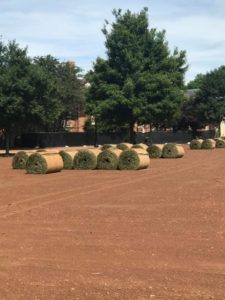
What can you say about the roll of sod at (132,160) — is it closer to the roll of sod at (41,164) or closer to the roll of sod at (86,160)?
the roll of sod at (86,160)

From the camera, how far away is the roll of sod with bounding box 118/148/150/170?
82.8 feet

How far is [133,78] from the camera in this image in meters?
52.7

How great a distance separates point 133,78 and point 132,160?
28.2 meters

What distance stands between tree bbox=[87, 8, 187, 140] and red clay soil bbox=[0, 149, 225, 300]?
35.0 metres

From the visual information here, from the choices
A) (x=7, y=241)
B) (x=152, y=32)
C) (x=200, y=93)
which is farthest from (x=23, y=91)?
(x=200, y=93)

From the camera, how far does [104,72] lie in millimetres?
53969

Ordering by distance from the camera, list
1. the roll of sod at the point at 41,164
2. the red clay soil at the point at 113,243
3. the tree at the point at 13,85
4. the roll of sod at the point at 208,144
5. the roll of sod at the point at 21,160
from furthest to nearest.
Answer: the roll of sod at the point at 208,144
the tree at the point at 13,85
the roll of sod at the point at 21,160
the roll of sod at the point at 41,164
the red clay soil at the point at 113,243

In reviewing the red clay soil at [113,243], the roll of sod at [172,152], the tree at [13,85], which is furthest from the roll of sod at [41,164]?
the tree at [13,85]

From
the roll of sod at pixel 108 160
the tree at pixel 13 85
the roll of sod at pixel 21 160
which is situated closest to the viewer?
the roll of sod at pixel 108 160

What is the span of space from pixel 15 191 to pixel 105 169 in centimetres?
892

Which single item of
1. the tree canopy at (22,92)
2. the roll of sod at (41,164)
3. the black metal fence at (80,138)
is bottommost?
the roll of sod at (41,164)

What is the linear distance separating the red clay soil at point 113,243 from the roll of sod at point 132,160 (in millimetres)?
7669

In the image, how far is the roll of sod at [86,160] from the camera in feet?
85.0

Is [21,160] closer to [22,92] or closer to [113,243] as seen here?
[22,92]
